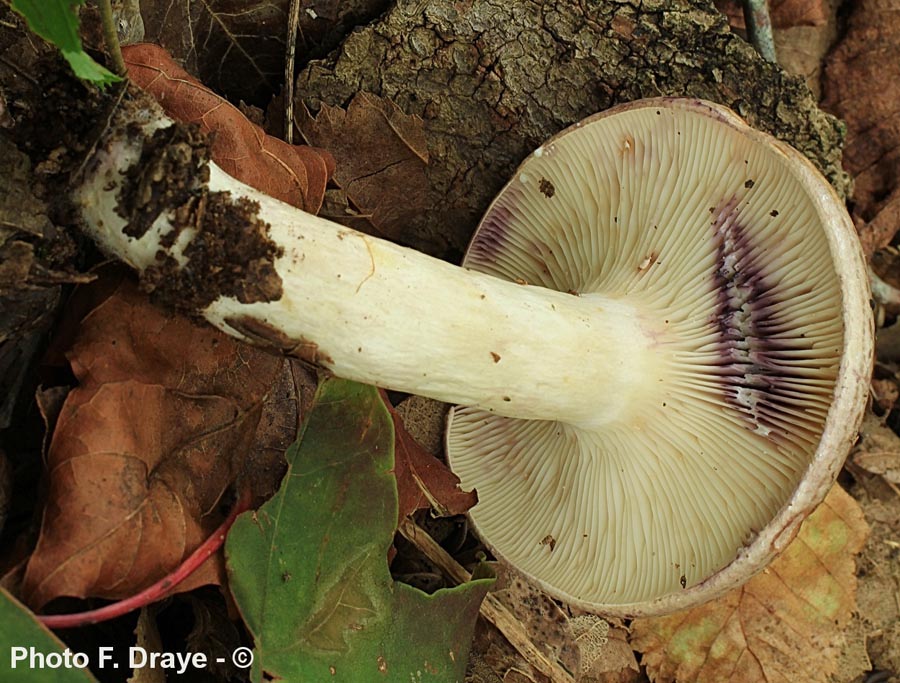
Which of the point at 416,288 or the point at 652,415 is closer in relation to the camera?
the point at 416,288

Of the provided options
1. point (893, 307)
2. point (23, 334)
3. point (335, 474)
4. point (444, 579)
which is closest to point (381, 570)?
point (335, 474)

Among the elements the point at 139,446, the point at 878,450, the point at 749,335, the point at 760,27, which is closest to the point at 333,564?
the point at 139,446

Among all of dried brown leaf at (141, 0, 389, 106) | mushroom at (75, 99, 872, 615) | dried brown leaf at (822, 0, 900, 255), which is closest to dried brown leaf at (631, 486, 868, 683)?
mushroom at (75, 99, 872, 615)

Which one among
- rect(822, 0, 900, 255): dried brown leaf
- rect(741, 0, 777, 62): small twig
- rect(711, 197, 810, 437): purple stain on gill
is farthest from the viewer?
rect(822, 0, 900, 255): dried brown leaf

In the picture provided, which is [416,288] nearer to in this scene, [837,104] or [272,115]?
[272,115]

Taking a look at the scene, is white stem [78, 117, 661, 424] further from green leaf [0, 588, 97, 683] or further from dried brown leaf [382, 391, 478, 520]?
green leaf [0, 588, 97, 683]

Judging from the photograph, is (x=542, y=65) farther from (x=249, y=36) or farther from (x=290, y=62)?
(x=249, y=36)
